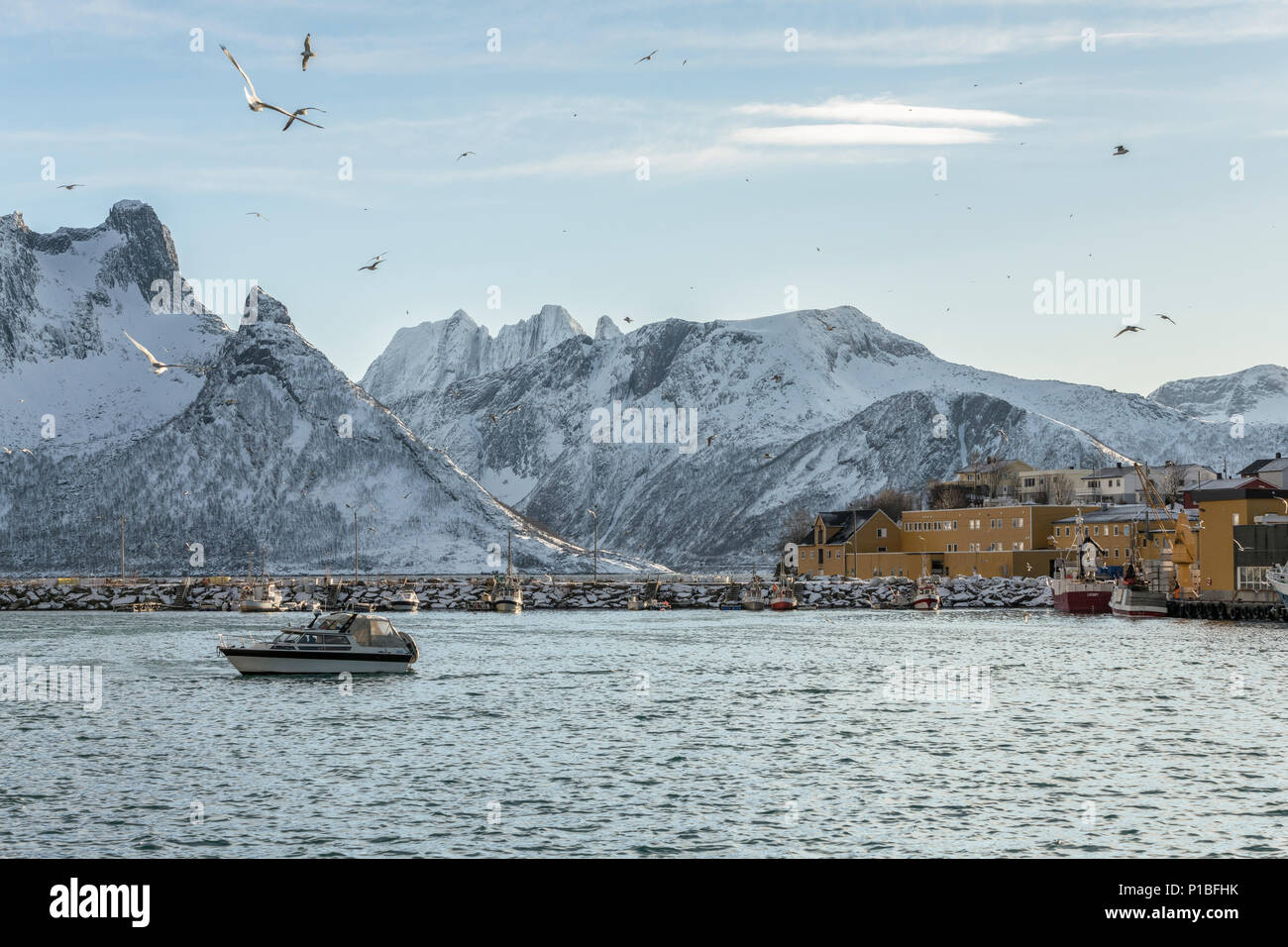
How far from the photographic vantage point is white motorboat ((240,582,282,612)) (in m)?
180

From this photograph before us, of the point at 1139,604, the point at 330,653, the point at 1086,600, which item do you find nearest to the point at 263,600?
the point at 1086,600

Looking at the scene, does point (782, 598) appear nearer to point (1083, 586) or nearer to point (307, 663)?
point (1083, 586)

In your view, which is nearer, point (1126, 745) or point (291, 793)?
point (291, 793)

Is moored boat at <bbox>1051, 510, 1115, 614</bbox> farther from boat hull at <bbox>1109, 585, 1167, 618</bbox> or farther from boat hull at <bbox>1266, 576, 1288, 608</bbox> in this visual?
boat hull at <bbox>1266, 576, 1288, 608</bbox>

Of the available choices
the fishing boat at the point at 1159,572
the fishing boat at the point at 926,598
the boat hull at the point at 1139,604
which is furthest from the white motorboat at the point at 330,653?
the fishing boat at the point at 926,598

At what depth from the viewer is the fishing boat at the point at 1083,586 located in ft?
534

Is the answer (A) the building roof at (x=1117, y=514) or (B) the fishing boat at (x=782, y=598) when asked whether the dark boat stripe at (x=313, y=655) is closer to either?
(B) the fishing boat at (x=782, y=598)

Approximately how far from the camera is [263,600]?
182 metres
